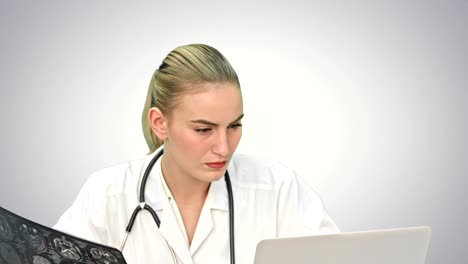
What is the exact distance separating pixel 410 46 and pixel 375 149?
544mm

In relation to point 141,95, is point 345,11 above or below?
above

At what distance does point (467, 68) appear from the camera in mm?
3969

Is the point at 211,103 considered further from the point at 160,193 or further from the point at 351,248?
the point at 351,248

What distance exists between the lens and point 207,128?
1.56m

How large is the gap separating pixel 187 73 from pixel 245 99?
198cm

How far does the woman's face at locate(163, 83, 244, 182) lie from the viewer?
155 centimetres

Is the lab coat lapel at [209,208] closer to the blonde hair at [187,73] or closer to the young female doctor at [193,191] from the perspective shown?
the young female doctor at [193,191]

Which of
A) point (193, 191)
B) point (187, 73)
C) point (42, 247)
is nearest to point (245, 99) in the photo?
point (193, 191)

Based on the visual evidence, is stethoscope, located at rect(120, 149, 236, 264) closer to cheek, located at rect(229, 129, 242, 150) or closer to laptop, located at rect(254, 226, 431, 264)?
cheek, located at rect(229, 129, 242, 150)

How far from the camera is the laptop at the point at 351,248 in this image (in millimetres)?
1146

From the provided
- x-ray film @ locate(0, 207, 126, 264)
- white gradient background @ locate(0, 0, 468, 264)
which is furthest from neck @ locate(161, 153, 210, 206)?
white gradient background @ locate(0, 0, 468, 264)

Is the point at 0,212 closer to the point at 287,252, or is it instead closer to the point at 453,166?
the point at 287,252

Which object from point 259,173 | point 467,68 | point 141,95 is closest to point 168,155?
point 259,173

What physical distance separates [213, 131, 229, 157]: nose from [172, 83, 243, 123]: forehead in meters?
0.03
